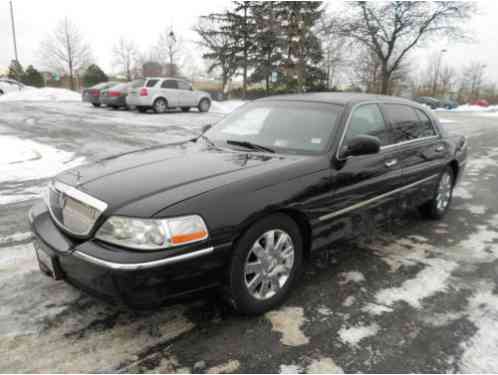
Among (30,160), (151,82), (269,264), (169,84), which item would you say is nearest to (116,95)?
(151,82)

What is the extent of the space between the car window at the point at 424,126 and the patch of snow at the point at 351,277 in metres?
1.89

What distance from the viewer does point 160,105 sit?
17.9 meters

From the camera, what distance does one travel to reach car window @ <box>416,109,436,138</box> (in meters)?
4.47

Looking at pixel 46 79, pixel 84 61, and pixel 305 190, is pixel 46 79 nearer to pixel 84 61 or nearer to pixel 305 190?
pixel 84 61

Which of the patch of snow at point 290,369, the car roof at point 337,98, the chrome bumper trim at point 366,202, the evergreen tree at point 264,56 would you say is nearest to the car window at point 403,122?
the car roof at point 337,98

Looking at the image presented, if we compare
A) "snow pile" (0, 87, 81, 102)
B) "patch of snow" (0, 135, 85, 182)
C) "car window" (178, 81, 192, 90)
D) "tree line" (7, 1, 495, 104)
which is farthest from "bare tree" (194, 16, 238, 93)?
"patch of snow" (0, 135, 85, 182)

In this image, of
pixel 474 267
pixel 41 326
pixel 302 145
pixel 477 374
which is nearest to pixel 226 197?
pixel 302 145

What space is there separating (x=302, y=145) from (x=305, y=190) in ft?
1.81

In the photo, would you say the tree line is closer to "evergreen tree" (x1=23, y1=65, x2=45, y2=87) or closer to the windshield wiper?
"evergreen tree" (x1=23, y1=65, x2=45, y2=87)

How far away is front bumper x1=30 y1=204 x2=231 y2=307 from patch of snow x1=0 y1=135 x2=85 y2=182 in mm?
4671

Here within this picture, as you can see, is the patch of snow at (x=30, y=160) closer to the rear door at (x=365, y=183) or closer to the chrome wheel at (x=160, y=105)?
the rear door at (x=365, y=183)

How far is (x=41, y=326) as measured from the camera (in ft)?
8.46

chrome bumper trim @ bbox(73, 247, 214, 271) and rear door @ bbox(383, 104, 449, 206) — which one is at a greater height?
rear door @ bbox(383, 104, 449, 206)

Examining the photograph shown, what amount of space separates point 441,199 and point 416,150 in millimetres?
1123
